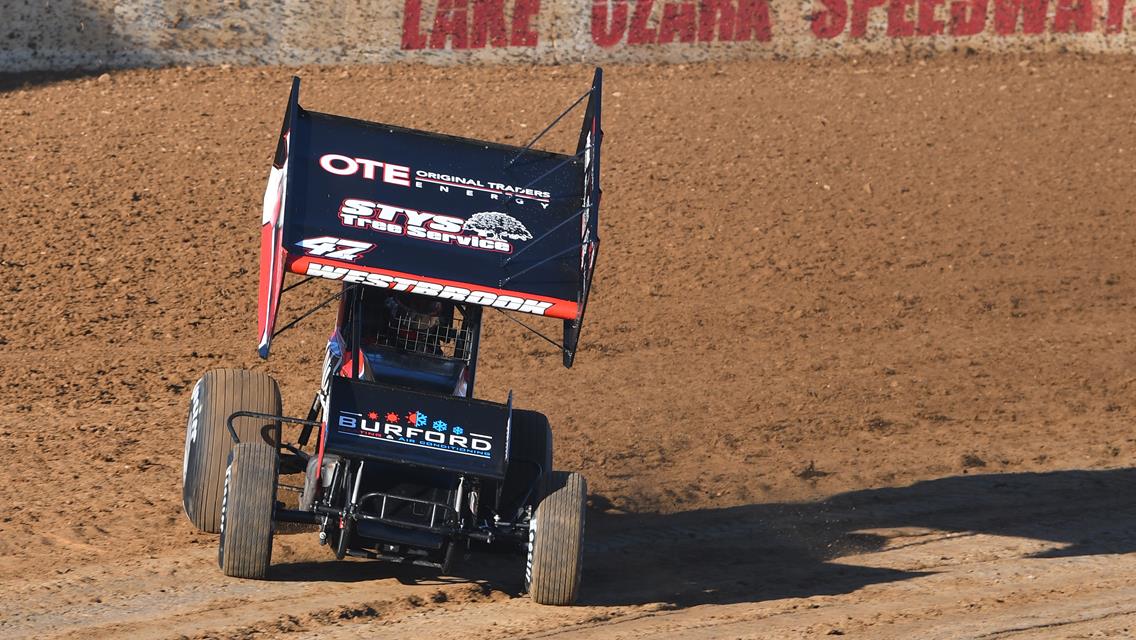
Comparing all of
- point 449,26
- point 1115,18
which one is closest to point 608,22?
point 449,26

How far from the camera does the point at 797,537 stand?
35.7 feet

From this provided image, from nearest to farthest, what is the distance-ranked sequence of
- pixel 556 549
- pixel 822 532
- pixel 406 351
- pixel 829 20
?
1. pixel 556 549
2. pixel 406 351
3. pixel 822 532
4. pixel 829 20

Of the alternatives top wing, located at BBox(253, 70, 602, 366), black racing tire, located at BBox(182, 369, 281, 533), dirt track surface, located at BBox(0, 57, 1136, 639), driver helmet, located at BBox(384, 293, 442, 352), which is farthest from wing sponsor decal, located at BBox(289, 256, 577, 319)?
dirt track surface, located at BBox(0, 57, 1136, 639)

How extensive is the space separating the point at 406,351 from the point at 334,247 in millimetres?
996

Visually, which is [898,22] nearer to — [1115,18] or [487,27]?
[1115,18]

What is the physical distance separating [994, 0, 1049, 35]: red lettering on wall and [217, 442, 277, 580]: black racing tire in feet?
58.0

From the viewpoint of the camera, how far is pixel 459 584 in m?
9.22

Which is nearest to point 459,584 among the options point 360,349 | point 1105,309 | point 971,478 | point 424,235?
point 360,349

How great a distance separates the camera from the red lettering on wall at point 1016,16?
76.6ft

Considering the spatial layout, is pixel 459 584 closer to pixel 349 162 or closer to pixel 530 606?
pixel 530 606

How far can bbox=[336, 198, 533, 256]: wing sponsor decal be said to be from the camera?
8.95 metres

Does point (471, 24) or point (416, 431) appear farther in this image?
point (471, 24)

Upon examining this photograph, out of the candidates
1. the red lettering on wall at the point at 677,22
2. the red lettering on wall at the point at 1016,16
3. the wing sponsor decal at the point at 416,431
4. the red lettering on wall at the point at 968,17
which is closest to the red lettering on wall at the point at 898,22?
the red lettering on wall at the point at 968,17

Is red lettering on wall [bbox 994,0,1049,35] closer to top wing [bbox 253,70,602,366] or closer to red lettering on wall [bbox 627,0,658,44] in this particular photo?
red lettering on wall [bbox 627,0,658,44]
